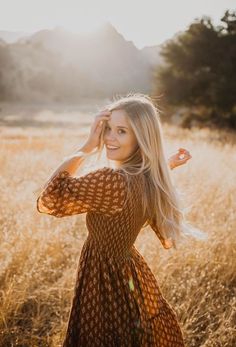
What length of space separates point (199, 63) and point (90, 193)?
20802 mm

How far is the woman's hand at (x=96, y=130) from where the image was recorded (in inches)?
81.0

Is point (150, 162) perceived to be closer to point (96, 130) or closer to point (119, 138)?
point (119, 138)

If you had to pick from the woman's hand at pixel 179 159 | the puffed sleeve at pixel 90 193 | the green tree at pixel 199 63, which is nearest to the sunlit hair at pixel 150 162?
the puffed sleeve at pixel 90 193

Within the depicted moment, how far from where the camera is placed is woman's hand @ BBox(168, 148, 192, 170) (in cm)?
251

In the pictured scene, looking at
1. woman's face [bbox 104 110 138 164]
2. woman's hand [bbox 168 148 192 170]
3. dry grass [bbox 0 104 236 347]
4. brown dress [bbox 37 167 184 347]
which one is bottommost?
dry grass [bbox 0 104 236 347]

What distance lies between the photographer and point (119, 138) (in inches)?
79.7

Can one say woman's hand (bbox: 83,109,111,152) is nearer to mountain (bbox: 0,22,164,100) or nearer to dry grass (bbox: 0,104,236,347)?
dry grass (bbox: 0,104,236,347)

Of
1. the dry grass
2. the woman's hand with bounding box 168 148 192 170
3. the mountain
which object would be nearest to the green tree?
the dry grass

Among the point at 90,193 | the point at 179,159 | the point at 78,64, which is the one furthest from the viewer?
the point at 78,64

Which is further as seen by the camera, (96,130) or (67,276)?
(67,276)

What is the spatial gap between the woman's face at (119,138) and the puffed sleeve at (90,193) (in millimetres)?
200

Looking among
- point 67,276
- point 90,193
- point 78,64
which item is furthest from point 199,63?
point 78,64

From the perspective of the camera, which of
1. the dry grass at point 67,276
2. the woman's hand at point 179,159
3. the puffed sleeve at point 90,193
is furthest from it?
the dry grass at point 67,276

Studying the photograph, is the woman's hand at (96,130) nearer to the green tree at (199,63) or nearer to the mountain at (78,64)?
the green tree at (199,63)
